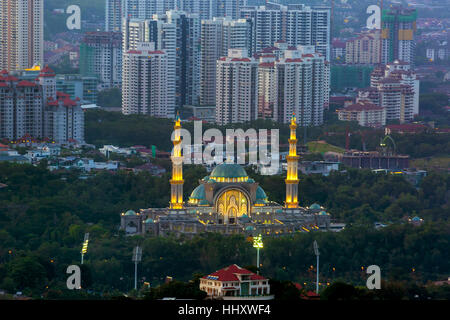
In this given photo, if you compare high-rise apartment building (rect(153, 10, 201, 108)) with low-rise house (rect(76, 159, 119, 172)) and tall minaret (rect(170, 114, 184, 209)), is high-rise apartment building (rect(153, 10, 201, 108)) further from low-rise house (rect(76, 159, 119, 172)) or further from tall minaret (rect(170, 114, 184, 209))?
tall minaret (rect(170, 114, 184, 209))

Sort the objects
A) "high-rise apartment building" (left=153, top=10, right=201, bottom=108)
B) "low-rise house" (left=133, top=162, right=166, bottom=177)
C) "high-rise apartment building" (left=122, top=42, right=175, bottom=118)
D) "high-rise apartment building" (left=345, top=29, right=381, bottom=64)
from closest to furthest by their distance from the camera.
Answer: "low-rise house" (left=133, top=162, right=166, bottom=177) → "high-rise apartment building" (left=122, top=42, right=175, bottom=118) → "high-rise apartment building" (left=153, top=10, right=201, bottom=108) → "high-rise apartment building" (left=345, top=29, right=381, bottom=64)

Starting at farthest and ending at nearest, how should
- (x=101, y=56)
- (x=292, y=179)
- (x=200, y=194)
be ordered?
(x=101, y=56) → (x=292, y=179) → (x=200, y=194)

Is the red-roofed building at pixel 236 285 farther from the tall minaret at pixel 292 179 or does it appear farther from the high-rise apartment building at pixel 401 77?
the high-rise apartment building at pixel 401 77

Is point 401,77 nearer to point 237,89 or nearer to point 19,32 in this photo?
point 237,89

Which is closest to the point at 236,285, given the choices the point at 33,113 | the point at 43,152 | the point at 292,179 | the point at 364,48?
the point at 292,179

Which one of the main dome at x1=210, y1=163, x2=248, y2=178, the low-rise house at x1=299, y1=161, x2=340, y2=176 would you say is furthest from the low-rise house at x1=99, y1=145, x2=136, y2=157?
the main dome at x1=210, y1=163, x2=248, y2=178

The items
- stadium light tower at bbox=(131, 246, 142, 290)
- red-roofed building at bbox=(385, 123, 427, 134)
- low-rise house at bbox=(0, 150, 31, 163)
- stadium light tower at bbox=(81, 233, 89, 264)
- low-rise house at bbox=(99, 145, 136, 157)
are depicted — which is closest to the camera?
stadium light tower at bbox=(131, 246, 142, 290)
